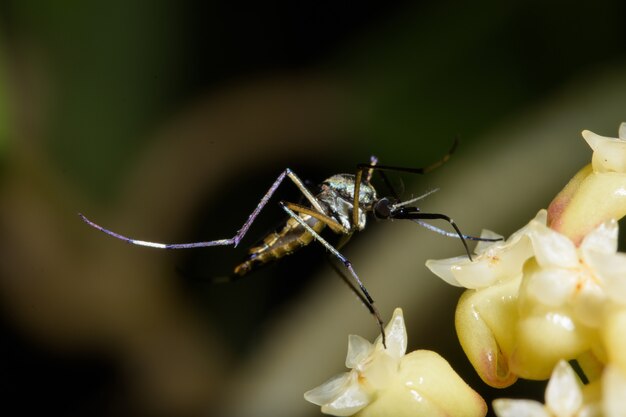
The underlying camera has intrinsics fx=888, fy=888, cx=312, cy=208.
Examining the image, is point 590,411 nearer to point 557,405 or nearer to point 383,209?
point 557,405

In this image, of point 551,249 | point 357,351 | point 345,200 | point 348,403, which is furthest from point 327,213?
point 551,249

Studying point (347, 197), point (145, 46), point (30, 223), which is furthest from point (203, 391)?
point (145, 46)

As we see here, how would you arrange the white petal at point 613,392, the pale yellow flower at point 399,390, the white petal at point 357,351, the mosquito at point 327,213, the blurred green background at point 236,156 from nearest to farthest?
the white petal at point 613,392
the pale yellow flower at point 399,390
the white petal at point 357,351
the mosquito at point 327,213
the blurred green background at point 236,156

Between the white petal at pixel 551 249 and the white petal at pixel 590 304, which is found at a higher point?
the white petal at pixel 551 249

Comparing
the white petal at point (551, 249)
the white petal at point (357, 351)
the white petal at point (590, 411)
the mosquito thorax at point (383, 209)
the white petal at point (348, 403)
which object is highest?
the mosquito thorax at point (383, 209)

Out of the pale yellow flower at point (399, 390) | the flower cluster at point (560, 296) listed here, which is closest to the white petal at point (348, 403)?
the pale yellow flower at point (399, 390)

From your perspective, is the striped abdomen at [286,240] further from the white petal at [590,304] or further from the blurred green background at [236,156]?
the white petal at [590,304]

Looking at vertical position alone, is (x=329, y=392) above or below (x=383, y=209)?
below

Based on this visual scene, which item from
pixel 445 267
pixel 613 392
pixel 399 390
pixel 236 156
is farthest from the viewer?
pixel 236 156
